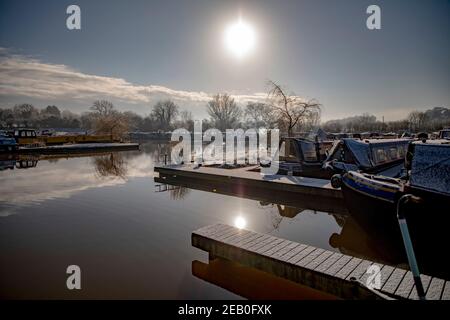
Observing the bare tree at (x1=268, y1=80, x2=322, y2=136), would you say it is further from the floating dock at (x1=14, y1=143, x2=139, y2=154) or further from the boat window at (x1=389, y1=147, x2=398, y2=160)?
the floating dock at (x1=14, y1=143, x2=139, y2=154)

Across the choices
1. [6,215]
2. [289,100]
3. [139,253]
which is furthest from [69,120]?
[139,253]

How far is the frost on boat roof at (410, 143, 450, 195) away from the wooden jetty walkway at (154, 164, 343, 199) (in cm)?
524

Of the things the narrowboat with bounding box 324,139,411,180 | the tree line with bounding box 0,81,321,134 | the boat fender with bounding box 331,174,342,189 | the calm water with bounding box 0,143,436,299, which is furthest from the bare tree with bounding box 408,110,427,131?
the calm water with bounding box 0,143,436,299

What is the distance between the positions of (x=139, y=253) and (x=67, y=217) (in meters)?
4.83

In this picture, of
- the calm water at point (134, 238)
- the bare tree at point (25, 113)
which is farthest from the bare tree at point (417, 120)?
the bare tree at point (25, 113)

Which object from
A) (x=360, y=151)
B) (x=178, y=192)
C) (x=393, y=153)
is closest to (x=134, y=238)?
(x=178, y=192)

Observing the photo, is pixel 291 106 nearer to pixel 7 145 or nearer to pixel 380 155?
pixel 380 155

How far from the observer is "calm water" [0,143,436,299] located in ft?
20.4

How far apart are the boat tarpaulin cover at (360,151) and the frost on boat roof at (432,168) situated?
17.9ft

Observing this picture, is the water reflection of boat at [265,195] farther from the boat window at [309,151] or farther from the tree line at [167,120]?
the tree line at [167,120]

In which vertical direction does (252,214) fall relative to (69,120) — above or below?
below
